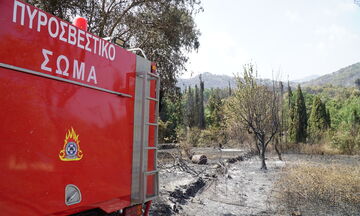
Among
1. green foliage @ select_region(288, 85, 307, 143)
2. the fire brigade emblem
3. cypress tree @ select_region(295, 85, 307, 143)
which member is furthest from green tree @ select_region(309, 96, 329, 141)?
the fire brigade emblem

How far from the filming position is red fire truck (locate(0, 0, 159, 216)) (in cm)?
230

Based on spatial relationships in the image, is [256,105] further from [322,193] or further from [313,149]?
[313,149]

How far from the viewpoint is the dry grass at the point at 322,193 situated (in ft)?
26.7

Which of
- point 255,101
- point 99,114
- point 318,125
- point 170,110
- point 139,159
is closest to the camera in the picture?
point 99,114

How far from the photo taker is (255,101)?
18641 mm

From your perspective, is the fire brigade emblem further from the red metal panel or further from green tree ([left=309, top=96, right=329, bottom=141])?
green tree ([left=309, top=96, right=329, bottom=141])

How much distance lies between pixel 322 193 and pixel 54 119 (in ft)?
27.6

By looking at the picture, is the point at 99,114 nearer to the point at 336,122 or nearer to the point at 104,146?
the point at 104,146

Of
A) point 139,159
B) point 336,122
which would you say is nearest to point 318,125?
point 336,122

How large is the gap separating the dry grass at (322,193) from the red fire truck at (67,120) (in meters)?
5.93

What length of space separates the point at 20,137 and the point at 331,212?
25.2 feet

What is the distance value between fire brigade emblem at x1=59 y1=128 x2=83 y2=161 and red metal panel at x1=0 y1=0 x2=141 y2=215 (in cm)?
4

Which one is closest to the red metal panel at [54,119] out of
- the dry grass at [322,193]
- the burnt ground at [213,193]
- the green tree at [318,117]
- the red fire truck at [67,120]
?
the red fire truck at [67,120]

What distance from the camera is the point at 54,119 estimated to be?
264 centimetres
